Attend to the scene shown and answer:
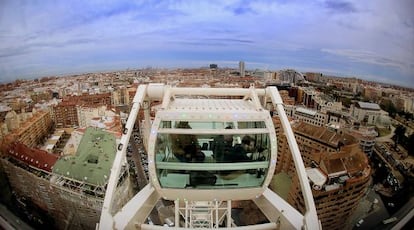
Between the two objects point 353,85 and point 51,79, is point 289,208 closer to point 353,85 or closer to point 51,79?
point 353,85

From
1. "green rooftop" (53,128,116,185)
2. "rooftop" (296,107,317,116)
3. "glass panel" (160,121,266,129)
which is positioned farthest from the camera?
"rooftop" (296,107,317,116)

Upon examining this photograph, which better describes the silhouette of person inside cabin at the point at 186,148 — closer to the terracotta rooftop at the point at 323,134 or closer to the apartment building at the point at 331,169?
the apartment building at the point at 331,169

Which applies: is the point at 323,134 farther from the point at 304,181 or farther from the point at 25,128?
the point at 25,128

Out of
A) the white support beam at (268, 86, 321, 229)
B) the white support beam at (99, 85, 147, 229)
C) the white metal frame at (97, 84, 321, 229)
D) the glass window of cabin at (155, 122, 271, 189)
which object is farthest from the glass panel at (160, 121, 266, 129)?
the white support beam at (268, 86, 321, 229)

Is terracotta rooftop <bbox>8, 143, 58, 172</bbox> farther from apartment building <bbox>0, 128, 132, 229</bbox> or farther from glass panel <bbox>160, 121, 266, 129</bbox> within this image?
glass panel <bbox>160, 121, 266, 129</bbox>

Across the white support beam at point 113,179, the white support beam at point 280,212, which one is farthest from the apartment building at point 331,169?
the white support beam at point 113,179

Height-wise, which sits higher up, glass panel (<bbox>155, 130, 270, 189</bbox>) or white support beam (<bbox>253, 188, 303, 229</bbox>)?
glass panel (<bbox>155, 130, 270, 189</bbox>)

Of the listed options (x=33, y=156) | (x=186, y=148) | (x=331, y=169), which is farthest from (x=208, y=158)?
(x=33, y=156)
